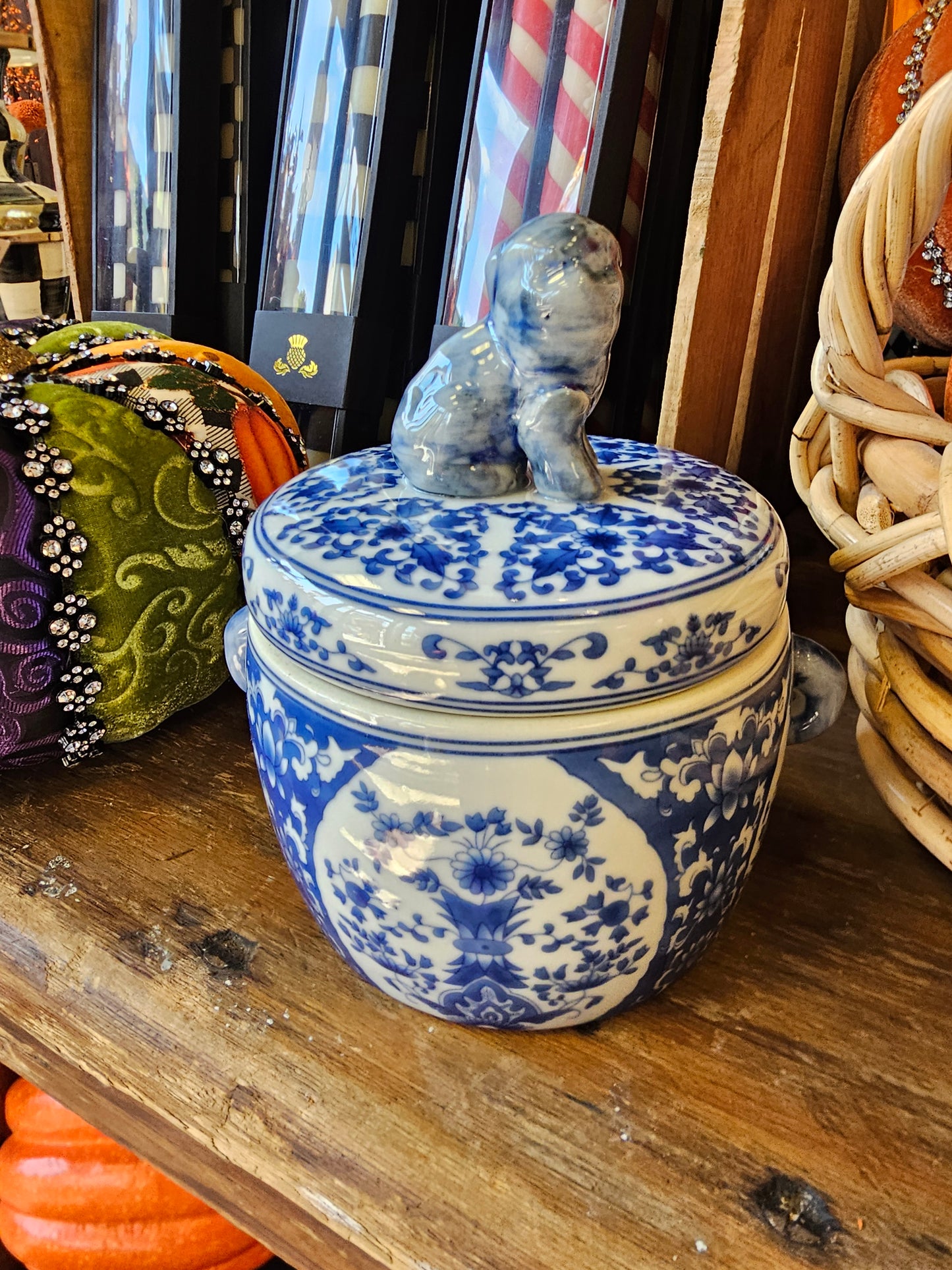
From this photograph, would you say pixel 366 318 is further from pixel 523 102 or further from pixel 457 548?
pixel 457 548

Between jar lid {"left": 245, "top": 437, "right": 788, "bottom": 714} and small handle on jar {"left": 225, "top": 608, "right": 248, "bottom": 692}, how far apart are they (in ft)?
0.14

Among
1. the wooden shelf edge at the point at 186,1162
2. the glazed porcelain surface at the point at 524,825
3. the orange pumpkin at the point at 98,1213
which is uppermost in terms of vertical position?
the glazed porcelain surface at the point at 524,825

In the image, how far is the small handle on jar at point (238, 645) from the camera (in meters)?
0.43

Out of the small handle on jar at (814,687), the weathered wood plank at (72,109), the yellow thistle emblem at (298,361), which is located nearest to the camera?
the small handle on jar at (814,687)

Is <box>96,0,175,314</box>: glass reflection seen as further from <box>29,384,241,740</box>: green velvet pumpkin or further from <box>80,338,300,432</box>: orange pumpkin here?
<box>29,384,241,740</box>: green velvet pumpkin

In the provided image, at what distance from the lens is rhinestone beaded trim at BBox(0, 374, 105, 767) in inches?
20.0

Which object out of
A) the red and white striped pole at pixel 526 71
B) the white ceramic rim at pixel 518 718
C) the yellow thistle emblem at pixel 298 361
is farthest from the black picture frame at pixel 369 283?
the white ceramic rim at pixel 518 718

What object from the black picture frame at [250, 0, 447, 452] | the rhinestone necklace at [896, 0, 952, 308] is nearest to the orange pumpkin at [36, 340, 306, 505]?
the black picture frame at [250, 0, 447, 452]

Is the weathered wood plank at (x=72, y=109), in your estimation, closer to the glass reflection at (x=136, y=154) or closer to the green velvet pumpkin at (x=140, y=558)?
the glass reflection at (x=136, y=154)

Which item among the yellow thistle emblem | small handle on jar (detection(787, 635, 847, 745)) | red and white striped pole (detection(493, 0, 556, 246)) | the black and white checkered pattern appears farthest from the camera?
the black and white checkered pattern

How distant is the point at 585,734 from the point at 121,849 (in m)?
0.34

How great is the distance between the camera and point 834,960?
0.46 meters

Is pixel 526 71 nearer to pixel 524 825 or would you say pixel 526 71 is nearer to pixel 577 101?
pixel 577 101

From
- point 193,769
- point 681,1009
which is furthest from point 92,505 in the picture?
point 681,1009
